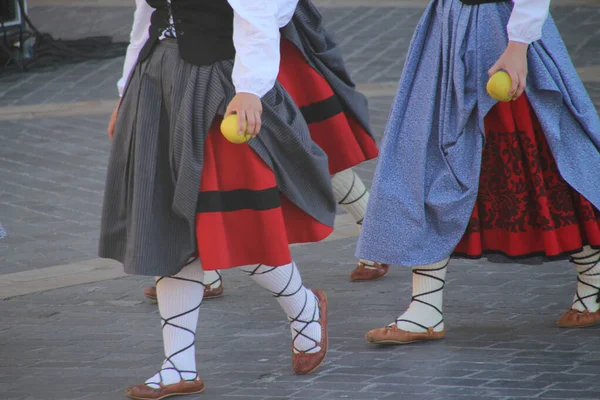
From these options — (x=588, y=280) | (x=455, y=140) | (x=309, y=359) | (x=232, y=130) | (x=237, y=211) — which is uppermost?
(x=232, y=130)

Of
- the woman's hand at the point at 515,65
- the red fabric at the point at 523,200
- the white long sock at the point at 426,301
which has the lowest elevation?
the white long sock at the point at 426,301

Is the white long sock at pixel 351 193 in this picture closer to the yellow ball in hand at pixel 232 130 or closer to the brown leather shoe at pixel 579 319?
the brown leather shoe at pixel 579 319

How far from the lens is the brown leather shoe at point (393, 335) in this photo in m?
4.02

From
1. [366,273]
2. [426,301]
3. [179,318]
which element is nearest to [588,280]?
[426,301]

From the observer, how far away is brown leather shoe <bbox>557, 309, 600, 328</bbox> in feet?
13.5

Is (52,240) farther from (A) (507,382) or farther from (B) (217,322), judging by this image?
(A) (507,382)

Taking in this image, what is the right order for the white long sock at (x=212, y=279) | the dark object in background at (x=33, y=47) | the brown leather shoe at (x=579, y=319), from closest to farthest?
the brown leather shoe at (x=579, y=319), the white long sock at (x=212, y=279), the dark object in background at (x=33, y=47)

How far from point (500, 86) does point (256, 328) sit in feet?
4.67

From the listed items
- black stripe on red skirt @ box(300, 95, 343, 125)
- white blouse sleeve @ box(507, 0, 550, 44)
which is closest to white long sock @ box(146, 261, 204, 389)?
black stripe on red skirt @ box(300, 95, 343, 125)

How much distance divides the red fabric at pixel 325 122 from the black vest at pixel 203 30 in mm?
920

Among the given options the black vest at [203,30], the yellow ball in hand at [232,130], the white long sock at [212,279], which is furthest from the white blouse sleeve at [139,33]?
the white long sock at [212,279]

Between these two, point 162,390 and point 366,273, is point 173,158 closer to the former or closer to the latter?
point 162,390

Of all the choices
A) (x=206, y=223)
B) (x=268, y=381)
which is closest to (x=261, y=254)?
(x=206, y=223)

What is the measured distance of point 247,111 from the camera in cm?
321
